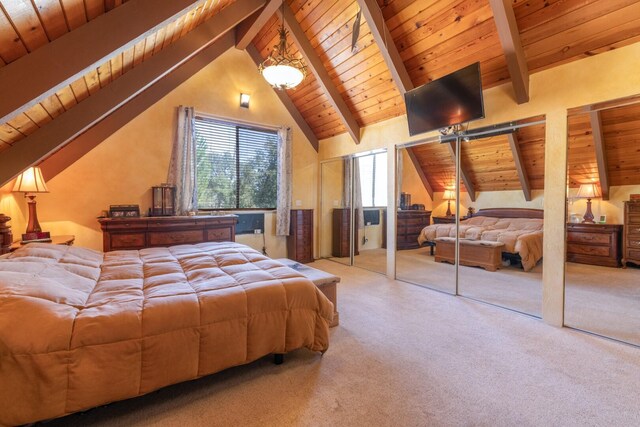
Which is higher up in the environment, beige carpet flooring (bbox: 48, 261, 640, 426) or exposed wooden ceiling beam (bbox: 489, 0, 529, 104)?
exposed wooden ceiling beam (bbox: 489, 0, 529, 104)

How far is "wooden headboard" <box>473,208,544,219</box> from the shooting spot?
326 centimetres

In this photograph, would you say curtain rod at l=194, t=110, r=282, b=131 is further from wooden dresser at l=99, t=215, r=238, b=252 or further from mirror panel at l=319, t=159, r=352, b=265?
wooden dresser at l=99, t=215, r=238, b=252

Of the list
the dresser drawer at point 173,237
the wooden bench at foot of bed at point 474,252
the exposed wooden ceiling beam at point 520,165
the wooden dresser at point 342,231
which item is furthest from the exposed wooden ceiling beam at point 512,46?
the dresser drawer at point 173,237

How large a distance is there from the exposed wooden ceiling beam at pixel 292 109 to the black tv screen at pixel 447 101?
2.56 m

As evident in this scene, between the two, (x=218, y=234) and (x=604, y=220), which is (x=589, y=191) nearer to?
(x=604, y=220)

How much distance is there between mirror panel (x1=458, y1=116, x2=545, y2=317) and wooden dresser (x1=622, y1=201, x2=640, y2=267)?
59.8 inches

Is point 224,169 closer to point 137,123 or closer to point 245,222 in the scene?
point 245,222

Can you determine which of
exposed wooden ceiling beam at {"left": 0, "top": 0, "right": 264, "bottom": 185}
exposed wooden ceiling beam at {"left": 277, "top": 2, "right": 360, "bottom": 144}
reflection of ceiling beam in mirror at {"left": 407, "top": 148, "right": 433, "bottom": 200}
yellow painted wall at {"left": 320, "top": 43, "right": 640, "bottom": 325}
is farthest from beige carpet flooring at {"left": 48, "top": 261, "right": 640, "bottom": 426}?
exposed wooden ceiling beam at {"left": 277, "top": 2, "right": 360, "bottom": 144}

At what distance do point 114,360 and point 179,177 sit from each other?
3.50 metres

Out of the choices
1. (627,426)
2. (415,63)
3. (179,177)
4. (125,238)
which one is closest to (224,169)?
(179,177)

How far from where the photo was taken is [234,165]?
522 centimetres

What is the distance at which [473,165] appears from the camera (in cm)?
386

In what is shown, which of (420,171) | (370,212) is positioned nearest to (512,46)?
(420,171)

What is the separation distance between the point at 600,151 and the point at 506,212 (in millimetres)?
1236
